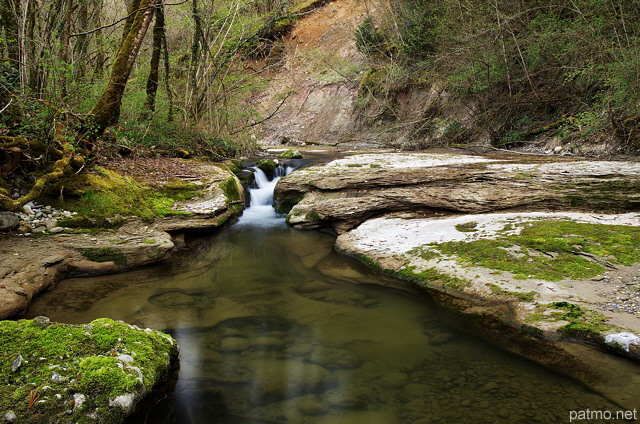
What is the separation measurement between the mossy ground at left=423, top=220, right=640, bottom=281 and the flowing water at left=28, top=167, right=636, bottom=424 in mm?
1011

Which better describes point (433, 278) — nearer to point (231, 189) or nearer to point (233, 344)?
point (233, 344)

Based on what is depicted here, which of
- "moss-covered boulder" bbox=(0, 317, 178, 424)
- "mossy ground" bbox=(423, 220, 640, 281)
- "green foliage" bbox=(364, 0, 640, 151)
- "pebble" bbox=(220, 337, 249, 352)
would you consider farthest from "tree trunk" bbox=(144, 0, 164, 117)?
"green foliage" bbox=(364, 0, 640, 151)

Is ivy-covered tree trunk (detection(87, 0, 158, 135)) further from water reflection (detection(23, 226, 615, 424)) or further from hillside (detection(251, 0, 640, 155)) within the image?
hillside (detection(251, 0, 640, 155))

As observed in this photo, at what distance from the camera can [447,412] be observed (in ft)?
7.68

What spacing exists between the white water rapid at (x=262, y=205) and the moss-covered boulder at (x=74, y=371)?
16.4ft

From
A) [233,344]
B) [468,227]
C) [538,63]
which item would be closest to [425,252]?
[468,227]

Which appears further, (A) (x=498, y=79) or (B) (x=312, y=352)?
(A) (x=498, y=79)

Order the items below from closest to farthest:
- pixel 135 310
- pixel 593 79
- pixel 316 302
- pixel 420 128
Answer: pixel 135 310 → pixel 316 302 → pixel 593 79 → pixel 420 128

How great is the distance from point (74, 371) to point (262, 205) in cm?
698

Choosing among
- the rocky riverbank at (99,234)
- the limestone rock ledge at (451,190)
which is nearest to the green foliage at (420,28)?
the limestone rock ledge at (451,190)

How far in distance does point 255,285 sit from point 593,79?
9917mm

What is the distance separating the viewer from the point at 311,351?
3.18 metres

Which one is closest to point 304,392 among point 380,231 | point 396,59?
point 380,231

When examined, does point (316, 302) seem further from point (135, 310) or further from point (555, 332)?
point (555, 332)
